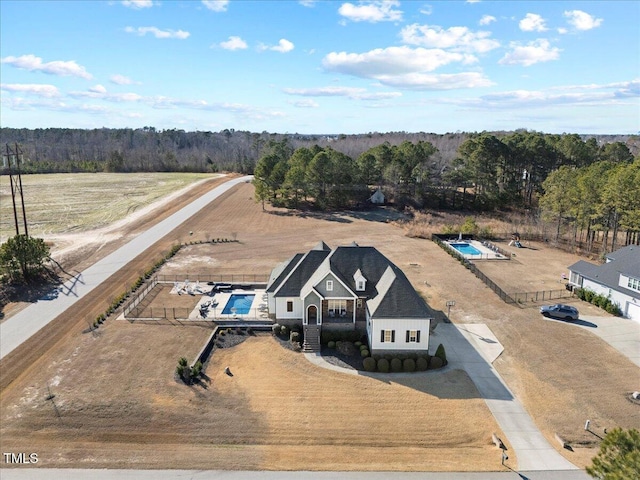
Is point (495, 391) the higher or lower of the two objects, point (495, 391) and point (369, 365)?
the lower

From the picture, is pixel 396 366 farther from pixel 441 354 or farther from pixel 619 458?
pixel 619 458

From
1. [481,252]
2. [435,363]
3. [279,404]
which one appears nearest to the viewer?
[279,404]

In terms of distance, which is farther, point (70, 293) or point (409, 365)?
point (70, 293)

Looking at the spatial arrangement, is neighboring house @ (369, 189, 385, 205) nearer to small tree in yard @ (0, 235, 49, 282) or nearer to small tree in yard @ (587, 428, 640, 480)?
small tree in yard @ (0, 235, 49, 282)

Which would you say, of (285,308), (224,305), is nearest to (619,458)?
(285,308)

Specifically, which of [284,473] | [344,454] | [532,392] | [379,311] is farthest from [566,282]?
[284,473]

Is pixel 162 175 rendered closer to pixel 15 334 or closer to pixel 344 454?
pixel 15 334

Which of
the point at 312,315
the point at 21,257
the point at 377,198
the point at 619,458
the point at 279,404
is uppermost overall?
the point at 377,198
